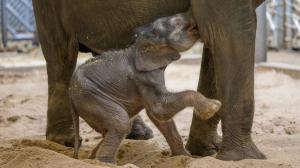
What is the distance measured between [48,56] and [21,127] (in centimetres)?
157

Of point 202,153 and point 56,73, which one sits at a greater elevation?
point 56,73

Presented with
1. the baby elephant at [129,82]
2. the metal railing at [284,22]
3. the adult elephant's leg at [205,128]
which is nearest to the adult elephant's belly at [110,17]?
the baby elephant at [129,82]

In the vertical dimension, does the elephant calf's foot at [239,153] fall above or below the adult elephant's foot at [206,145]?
above

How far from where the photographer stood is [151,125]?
6.23 metres

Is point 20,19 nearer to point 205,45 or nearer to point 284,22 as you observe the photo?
point 284,22

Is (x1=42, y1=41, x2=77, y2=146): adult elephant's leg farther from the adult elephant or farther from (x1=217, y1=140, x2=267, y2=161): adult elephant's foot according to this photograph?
(x1=217, y1=140, x2=267, y2=161): adult elephant's foot

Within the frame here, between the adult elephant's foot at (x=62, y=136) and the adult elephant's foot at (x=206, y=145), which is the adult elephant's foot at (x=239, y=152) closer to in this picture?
the adult elephant's foot at (x=206, y=145)

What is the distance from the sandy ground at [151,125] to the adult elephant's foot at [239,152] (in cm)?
10

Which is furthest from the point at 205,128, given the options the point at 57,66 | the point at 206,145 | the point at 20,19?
the point at 20,19

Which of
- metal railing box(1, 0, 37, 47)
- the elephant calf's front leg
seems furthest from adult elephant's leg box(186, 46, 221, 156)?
metal railing box(1, 0, 37, 47)

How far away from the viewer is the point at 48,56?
4.73 metres

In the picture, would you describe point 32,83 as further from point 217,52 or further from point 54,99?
point 217,52

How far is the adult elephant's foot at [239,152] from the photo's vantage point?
375 cm

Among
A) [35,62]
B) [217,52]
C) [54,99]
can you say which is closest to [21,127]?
[54,99]
